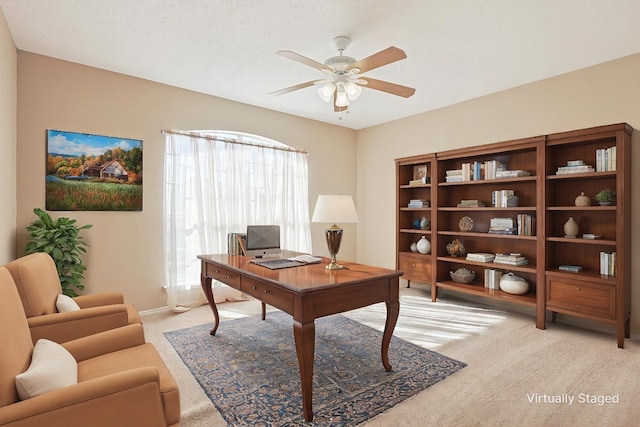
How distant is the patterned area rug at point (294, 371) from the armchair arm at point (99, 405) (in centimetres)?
73

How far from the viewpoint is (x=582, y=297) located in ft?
10.1

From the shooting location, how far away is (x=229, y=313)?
383 centimetres

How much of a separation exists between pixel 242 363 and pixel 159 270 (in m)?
1.83

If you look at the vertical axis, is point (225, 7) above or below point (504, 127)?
above

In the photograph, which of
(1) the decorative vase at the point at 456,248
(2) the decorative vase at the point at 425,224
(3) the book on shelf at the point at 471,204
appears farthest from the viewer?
(2) the decorative vase at the point at 425,224

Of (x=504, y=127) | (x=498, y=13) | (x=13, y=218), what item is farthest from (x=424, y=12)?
(x=13, y=218)

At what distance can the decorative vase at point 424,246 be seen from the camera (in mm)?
4477

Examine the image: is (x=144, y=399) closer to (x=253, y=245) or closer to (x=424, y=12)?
(x=253, y=245)

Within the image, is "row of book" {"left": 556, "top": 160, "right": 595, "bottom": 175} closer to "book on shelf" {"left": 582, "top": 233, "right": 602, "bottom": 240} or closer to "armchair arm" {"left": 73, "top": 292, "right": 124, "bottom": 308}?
"book on shelf" {"left": 582, "top": 233, "right": 602, "bottom": 240}

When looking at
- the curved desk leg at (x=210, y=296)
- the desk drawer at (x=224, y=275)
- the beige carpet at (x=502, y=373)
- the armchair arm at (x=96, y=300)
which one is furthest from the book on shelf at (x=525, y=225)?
the armchair arm at (x=96, y=300)

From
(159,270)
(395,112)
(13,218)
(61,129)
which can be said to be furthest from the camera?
(395,112)

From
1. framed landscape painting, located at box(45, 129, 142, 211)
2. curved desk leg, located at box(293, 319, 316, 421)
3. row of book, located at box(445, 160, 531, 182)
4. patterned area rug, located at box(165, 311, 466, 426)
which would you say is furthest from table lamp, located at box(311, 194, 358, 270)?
framed landscape painting, located at box(45, 129, 142, 211)

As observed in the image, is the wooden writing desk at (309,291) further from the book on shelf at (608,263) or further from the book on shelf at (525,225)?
the book on shelf at (608,263)

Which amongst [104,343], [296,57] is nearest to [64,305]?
[104,343]
